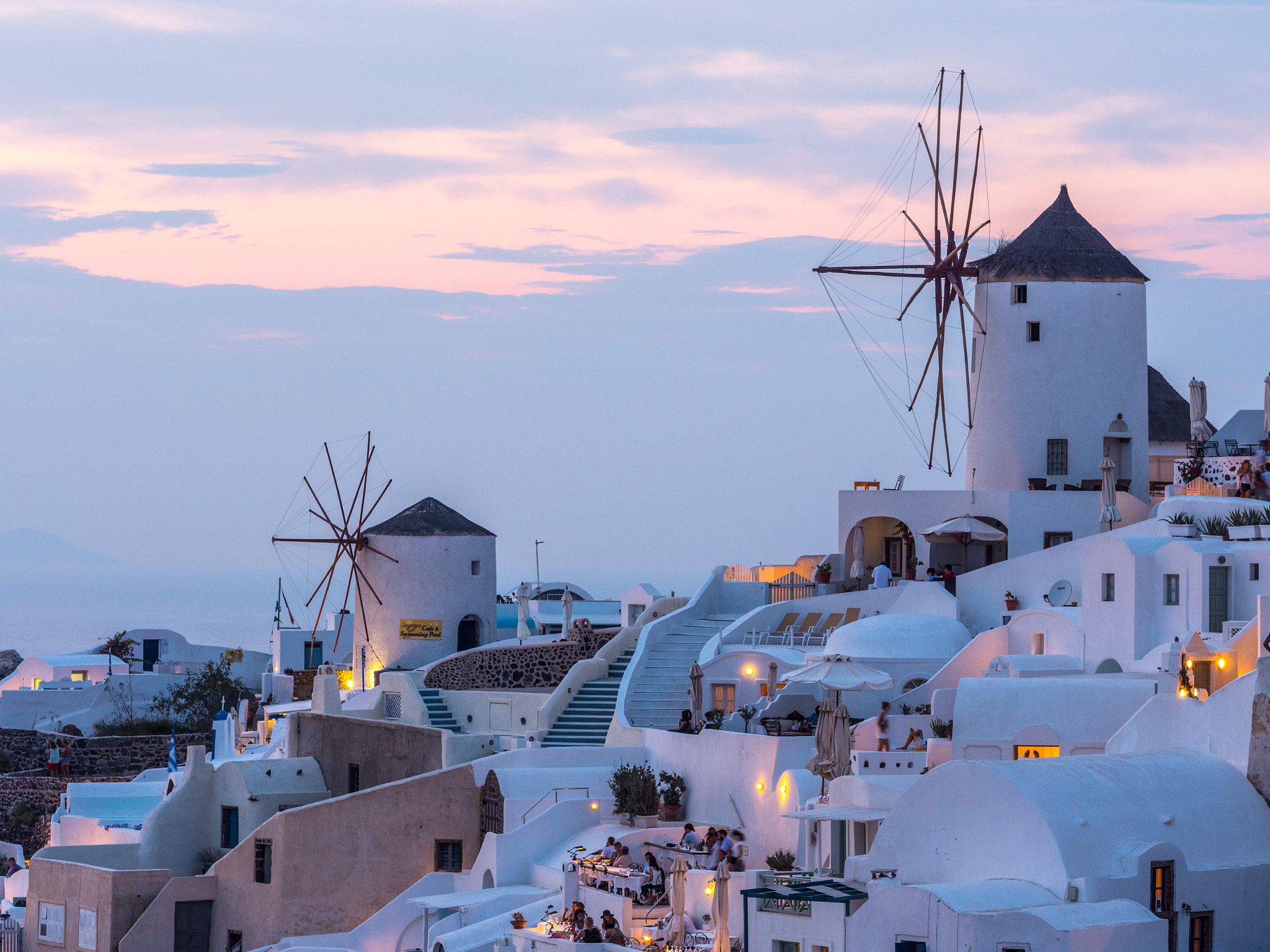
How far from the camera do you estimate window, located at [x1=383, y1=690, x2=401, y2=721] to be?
123 ft

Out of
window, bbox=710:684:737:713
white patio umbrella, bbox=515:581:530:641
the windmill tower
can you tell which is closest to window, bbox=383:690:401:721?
white patio umbrella, bbox=515:581:530:641

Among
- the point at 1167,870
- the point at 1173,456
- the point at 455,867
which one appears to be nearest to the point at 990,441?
the point at 1173,456

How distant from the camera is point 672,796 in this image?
1165 inches

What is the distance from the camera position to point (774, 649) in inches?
1278

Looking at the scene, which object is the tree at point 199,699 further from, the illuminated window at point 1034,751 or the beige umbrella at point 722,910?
the beige umbrella at point 722,910

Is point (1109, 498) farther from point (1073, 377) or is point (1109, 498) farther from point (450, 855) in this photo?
point (450, 855)

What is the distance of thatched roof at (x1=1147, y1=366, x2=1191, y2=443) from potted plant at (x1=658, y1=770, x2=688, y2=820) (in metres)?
17.7

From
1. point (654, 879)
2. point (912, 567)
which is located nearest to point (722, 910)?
point (654, 879)

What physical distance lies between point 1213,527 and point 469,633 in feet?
56.1

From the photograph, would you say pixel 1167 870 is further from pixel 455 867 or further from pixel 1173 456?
pixel 1173 456

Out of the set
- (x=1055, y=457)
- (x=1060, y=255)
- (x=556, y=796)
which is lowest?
(x=556, y=796)

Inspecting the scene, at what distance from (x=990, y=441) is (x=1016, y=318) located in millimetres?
2250

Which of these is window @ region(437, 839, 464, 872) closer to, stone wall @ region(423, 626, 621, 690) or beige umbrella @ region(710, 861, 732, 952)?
stone wall @ region(423, 626, 621, 690)

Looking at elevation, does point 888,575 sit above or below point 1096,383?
below
